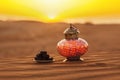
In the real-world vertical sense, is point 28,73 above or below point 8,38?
below

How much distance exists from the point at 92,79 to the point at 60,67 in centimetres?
79

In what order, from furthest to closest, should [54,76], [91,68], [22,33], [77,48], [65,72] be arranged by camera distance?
[22,33] < [77,48] < [91,68] < [65,72] < [54,76]

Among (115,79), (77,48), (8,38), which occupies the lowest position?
(115,79)

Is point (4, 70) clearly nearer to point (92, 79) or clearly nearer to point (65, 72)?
point (65, 72)

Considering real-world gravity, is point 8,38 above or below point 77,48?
above

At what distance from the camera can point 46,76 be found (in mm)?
3000

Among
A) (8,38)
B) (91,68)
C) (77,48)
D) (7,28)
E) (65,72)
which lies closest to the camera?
(65,72)

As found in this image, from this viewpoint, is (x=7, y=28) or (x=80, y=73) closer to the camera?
(x=80, y=73)

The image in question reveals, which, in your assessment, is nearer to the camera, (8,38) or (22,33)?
(8,38)

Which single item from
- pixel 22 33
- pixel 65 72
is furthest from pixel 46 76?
pixel 22 33

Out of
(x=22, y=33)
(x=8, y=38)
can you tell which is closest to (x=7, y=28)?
(x=22, y=33)

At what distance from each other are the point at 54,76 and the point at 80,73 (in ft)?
0.78

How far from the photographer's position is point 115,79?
282 cm

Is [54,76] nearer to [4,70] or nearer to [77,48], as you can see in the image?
[4,70]
